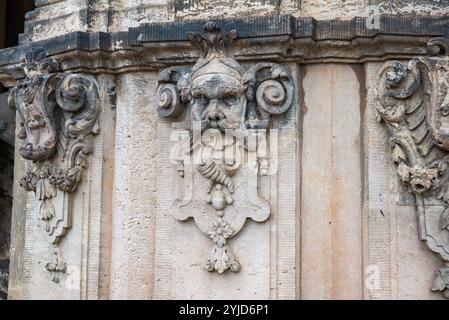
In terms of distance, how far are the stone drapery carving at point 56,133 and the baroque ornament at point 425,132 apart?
6.29 feet

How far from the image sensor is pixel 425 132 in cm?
674

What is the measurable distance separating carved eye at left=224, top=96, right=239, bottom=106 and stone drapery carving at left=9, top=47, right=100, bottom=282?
0.96 meters

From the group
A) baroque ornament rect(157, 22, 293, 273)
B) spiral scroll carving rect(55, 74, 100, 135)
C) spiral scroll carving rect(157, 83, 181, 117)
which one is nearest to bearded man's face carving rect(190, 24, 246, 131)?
baroque ornament rect(157, 22, 293, 273)

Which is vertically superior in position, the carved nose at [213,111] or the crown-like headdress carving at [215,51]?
the crown-like headdress carving at [215,51]

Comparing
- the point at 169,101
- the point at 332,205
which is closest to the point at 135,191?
the point at 169,101

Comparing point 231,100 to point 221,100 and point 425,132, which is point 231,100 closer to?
point 221,100

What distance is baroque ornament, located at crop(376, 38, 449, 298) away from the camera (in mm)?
6668

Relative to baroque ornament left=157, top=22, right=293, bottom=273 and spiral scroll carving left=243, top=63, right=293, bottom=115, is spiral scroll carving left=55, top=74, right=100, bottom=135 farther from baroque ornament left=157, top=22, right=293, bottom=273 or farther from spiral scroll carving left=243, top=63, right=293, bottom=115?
spiral scroll carving left=243, top=63, right=293, bottom=115

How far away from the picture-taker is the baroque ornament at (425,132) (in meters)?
6.67

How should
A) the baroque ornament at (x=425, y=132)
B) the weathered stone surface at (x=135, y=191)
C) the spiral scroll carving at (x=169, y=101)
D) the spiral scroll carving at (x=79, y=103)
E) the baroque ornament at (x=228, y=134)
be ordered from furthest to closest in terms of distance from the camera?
1. the spiral scroll carving at (x=79, y=103)
2. the weathered stone surface at (x=135, y=191)
3. the spiral scroll carving at (x=169, y=101)
4. the baroque ornament at (x=228, y=134)
5. the baroque ornament at (x=425, y=132)

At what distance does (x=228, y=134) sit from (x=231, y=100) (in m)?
0.21

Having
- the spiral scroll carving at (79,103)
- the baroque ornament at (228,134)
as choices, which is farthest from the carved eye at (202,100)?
the spiral scroll carving at (79,103)

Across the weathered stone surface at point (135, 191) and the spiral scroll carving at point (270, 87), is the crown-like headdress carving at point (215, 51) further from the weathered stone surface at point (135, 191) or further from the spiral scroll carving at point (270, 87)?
the weathered stone surface at point (135, 191)
